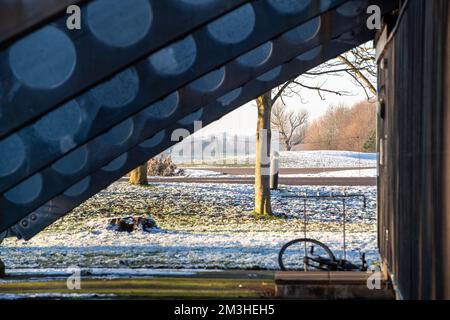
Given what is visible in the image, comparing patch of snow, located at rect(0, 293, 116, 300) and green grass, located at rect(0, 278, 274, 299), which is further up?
green grass, located at rect(0, 278, 274, 299)

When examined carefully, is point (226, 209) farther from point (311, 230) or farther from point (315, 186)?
point (315, 186)

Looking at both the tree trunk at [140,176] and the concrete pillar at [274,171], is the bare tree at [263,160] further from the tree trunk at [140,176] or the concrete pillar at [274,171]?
the tree trunk at [140,176]

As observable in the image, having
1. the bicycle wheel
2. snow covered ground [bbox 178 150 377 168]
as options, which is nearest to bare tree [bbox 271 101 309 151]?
snow covered ground [bbox 178 150 377 168]

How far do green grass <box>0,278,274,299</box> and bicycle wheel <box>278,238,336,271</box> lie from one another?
0.70 metres

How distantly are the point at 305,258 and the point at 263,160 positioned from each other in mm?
11980

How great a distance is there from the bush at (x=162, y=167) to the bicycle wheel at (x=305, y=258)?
18764 mm

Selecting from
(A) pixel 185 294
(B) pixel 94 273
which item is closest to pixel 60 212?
(B) pixel 94 273

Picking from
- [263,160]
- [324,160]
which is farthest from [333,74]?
[324,160]

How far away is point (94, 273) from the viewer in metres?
16.4

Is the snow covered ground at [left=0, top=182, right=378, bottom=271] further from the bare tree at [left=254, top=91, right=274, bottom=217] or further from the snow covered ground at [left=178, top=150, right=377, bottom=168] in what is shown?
the snow covered ground at [left=178, top=150, right=377, bottom=168]

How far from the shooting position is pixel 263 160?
89.2 feet

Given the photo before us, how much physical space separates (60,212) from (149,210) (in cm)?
1097

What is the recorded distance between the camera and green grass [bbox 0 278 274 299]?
13445mm

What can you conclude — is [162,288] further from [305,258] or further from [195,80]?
[195,80]
